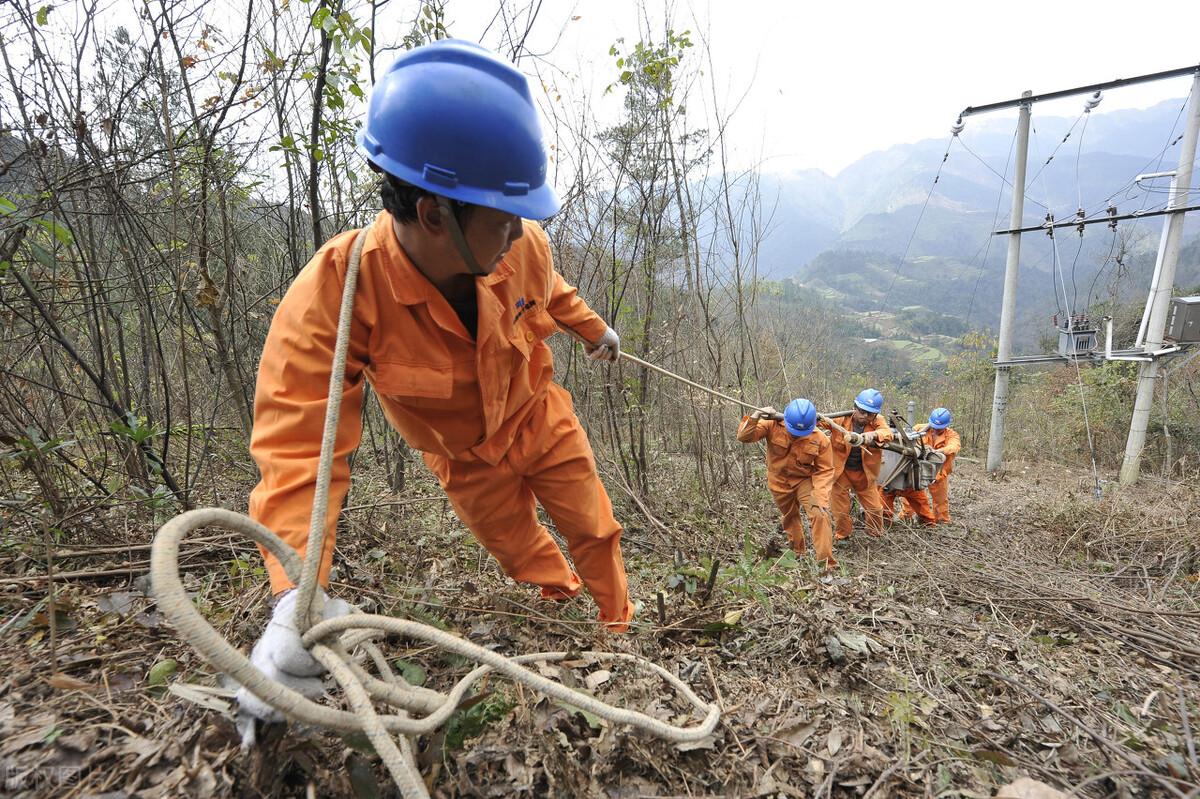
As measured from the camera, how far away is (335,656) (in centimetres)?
99

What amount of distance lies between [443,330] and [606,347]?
110 centimetres

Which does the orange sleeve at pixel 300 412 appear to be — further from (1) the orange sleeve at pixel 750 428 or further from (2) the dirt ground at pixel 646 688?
(1) the orange sleeve at pixel 750 428

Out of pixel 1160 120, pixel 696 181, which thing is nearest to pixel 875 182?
pixel 1160 120

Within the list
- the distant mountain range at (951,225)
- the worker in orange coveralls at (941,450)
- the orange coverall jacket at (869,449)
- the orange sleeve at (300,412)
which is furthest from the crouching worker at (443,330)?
the distant mountain range at (951,225)

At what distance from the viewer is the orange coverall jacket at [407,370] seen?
4.49 ft

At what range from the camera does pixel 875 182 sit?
18600 cm

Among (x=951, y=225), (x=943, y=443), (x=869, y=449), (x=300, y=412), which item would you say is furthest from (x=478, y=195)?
(x=951, y=225)

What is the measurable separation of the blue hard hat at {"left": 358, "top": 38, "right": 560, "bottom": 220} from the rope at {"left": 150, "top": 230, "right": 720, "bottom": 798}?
2.11 feet

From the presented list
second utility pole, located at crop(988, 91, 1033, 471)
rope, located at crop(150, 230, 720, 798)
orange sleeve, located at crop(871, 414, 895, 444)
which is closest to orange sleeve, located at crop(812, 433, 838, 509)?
orange sleeve, located at crop(871, 414, 895, 444)

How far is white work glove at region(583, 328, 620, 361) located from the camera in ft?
8.95

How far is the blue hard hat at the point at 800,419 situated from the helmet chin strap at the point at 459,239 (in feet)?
14.6

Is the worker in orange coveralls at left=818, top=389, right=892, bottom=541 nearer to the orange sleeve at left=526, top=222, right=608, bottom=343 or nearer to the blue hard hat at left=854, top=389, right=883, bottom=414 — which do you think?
the blue hard hat at left=854, top=389, right=883, bottom=414

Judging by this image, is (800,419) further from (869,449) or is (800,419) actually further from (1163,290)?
(1163,290)

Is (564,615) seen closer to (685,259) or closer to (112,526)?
(112,526)
